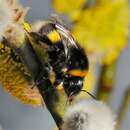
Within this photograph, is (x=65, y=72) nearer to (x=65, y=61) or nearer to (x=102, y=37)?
(x=65, y=61)

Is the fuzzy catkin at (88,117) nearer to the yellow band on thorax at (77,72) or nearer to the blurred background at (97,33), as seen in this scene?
the yellow band on thorax at (77,72)

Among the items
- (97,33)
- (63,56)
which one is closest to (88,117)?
(63,56)

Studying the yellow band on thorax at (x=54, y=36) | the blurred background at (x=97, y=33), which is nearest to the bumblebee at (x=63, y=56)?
the yellow band on thorax at (x=54, y=36)

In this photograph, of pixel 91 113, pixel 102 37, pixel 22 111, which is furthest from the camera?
pixel 102 37

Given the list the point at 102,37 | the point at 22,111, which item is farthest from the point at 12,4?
the point at 102,37

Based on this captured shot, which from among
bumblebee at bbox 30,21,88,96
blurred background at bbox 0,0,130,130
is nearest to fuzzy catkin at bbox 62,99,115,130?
bumblebee at bbox 30,21,88,96

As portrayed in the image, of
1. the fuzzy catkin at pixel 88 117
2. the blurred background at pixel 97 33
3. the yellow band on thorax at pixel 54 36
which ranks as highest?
the yellow band on thorax at pixel 54 36

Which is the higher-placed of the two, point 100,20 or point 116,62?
point 100,20
